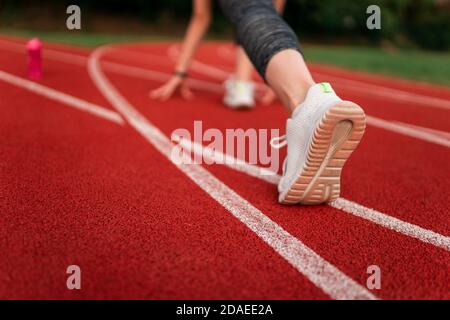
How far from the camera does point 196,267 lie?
1496 millimetres

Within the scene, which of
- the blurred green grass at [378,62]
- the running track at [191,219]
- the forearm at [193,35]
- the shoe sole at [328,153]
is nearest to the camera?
the running track at [191,219]

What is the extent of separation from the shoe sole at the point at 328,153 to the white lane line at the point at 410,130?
67.5 inches

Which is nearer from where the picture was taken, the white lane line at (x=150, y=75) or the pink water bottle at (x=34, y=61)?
the pink water bottle at (x=34, y=61)

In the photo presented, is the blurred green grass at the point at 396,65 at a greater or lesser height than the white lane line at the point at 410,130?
greater

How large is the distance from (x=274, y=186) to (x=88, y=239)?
1016mm

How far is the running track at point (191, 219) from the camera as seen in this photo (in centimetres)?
142

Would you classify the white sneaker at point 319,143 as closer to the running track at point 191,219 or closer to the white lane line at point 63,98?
the running track at point 191,219

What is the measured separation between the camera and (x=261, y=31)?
219 cm

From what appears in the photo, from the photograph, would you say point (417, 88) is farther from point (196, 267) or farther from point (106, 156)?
point (196, 267)

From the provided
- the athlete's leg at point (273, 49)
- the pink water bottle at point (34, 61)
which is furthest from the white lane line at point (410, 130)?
the pink water bottle at point (34, 61)

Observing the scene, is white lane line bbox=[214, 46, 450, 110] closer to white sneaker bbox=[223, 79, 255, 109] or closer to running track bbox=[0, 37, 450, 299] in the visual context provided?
running track bbox=[0, 37, 450, 299]

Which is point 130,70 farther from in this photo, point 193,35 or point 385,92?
point 385,92

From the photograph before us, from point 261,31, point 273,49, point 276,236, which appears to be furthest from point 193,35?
point 276,236

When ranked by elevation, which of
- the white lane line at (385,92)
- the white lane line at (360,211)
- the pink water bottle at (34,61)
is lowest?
the white lane line at (360,211)
